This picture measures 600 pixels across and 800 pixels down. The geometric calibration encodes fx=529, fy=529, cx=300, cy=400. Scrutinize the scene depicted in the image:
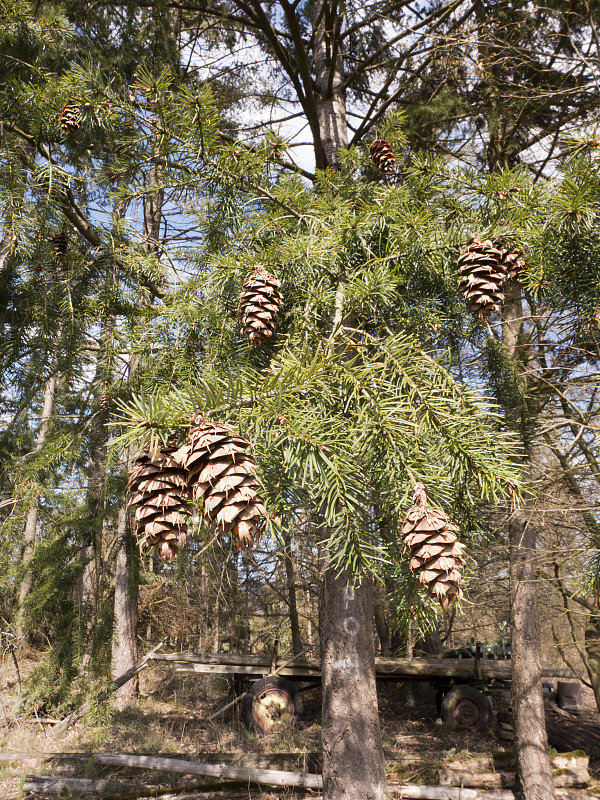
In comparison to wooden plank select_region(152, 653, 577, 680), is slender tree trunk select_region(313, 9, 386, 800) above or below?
above

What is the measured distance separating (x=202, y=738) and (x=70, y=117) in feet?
26.1

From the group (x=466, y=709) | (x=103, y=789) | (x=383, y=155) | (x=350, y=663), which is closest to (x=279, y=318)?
(x=383, y=155)

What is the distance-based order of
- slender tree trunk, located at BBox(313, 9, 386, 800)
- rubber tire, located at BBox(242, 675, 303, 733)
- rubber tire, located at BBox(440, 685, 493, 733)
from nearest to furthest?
1. slender tree trunk, located at BBox(313, 9, 386, 800)
2. rubber tire, located at BBox(242, 675, 303, 733)
3. rubber tire, located at BBox(440, 685, 493, 733)

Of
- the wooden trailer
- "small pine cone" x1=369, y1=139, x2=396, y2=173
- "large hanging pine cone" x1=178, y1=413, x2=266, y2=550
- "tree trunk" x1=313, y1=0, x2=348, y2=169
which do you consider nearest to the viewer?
"large hanging pine cone" x1=178, y1=413, x2=266, y2=550

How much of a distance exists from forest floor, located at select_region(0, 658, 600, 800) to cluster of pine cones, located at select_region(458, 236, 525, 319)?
3.69m

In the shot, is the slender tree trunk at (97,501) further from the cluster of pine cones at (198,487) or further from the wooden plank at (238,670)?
the wooden plank at (238,670)

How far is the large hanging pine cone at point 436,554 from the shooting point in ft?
2.88

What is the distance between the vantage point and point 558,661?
14609 mm

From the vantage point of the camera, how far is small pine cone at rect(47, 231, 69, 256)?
2.27 metres

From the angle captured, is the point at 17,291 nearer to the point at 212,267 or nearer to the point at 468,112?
the point at 212,267

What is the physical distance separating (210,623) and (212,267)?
12.7 metres

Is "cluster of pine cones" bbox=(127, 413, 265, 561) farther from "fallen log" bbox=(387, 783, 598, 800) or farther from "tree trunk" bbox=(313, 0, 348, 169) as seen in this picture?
"fallen log" bbox=(387, 783, 598, 800)

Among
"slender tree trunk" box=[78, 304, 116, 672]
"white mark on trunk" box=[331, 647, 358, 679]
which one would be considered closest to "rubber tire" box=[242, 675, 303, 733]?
"white mark on trunk" box=[331, 647, 358, 679]

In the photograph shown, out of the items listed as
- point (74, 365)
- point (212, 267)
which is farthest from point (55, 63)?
point (212, 267)
